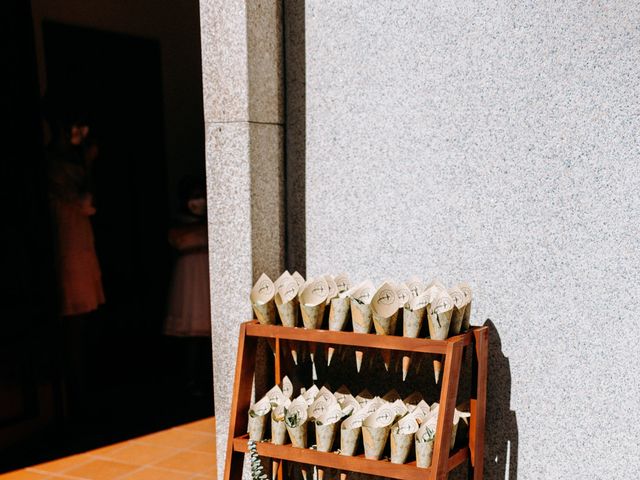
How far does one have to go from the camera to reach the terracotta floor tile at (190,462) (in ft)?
13.7

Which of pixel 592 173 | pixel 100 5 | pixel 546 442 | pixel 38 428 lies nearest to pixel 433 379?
pixel 546 442

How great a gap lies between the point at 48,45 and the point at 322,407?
4007mm

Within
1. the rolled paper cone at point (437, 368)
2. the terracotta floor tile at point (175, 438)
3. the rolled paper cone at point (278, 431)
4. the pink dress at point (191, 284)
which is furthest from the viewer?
the pink dress at point (191, 284)

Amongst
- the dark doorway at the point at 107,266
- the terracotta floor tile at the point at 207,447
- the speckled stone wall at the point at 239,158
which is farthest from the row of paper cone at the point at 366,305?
the dark doorway at the point at 107,266

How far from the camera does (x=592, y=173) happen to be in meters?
2.56

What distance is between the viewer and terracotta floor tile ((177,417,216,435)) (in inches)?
189

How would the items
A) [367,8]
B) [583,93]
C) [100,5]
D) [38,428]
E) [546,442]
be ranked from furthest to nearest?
1. [100,5]
2. [38,428]
3. [367,8]
4. [546,442]
5. [583,93]

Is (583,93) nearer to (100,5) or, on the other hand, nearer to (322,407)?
(322,407)

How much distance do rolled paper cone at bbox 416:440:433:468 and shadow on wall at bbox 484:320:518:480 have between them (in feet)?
1.39

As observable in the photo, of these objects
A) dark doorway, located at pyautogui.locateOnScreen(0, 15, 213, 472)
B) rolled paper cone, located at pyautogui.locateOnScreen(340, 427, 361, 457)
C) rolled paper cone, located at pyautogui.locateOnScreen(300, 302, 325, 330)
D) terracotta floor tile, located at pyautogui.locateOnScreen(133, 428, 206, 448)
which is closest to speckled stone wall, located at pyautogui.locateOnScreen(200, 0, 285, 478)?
rolled paper cone, located at pyautogui.locateOnScreen(300, 302, 325, 330)

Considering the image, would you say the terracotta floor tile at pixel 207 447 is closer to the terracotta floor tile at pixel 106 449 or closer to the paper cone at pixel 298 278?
the terracotta floor tile at pixel 106 449

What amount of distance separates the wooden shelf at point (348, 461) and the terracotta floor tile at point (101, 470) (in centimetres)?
164

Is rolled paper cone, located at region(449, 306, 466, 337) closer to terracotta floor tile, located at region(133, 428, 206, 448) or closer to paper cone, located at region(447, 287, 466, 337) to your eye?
paper cone, located at region(447, 287, 466, 337)

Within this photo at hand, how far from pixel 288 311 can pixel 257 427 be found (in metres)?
0.45
